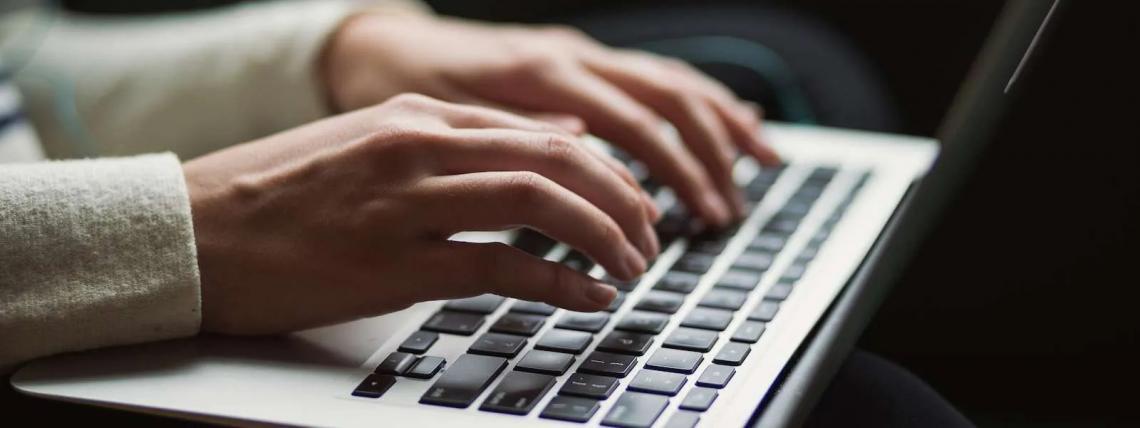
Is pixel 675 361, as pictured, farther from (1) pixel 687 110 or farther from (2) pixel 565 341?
(1) pixel 687 110

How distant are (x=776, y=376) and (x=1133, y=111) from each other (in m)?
0.18

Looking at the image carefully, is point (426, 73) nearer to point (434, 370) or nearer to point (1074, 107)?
point (434, 370)

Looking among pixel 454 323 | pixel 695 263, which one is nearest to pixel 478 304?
pixel 454 323

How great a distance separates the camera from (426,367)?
1.48ft

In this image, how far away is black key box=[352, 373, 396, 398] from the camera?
1.43 feet

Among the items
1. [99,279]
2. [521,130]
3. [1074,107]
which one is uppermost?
[1074,107]

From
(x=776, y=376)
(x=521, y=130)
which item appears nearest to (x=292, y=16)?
(x=521, y=130)

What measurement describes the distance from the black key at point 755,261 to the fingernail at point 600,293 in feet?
0.37

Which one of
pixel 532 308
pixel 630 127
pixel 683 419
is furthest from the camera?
pixel 630 127

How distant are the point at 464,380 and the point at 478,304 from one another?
0.26 feet

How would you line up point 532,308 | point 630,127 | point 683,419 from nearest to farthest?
point 683,419 → point 532,308 → point 630,127

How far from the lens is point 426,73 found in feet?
2.37

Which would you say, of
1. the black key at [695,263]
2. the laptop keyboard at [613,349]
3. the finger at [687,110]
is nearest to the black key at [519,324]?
the laptop keyboard at [613,349]

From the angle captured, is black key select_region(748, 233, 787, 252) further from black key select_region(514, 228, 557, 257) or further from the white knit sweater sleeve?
the white knit sweater sleeve
